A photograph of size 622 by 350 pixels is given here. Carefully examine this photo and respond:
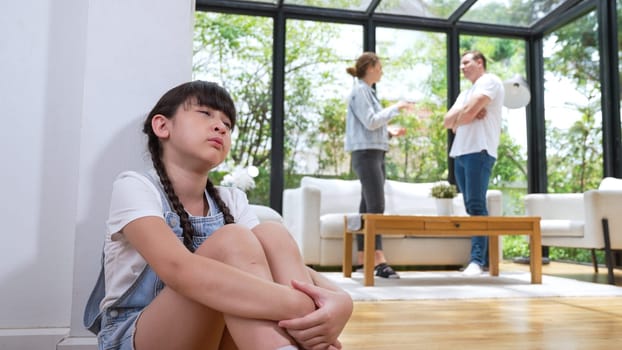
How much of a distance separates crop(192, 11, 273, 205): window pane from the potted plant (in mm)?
1891

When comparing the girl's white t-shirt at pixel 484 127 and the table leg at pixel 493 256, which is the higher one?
the girl's white t-shirt at pixel 484 127

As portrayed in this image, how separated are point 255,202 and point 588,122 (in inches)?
128

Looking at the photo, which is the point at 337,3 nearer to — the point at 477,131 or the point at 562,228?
the point at 477,131

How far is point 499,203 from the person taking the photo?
4.34m

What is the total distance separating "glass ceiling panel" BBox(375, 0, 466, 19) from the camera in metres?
5.16

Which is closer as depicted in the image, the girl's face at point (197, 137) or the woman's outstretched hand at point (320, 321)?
the woman's outstretched hand at point (320, 321)

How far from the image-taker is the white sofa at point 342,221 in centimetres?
390

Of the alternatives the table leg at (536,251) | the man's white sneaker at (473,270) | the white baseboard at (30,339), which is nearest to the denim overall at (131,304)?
the white baseboard at (30,339)

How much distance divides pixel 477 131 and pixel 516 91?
168 cm

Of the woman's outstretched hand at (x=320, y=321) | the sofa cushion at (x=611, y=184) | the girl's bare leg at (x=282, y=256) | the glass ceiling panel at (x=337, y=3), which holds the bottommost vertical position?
the woman's outstretched hand at (x=320, y=321)

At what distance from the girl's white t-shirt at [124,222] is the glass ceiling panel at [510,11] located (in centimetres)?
490

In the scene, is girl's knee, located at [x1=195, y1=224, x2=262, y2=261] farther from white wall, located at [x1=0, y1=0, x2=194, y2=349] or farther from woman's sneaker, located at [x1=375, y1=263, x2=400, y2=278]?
woman's sneaker, located at [x1=375, y1=263, x2=400, y2=278]

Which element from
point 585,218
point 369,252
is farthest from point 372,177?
point 585,218

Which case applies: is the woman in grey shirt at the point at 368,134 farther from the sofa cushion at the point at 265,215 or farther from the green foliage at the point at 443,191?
the sofa cushion at the point at 265,215
